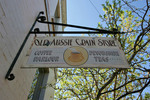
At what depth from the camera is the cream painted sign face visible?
223 centimetres

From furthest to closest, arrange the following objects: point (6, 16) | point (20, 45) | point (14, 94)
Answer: point (20, 45)
point (14, 94)
point (6, 16)

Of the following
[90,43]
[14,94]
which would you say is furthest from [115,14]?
[14,94]

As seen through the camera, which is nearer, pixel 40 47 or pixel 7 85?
pixel 7 85

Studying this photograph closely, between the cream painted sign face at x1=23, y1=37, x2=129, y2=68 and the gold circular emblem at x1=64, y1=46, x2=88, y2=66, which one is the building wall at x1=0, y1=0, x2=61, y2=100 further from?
the gold circular emblem at x1=64, y1=46, x2=88, y2=66

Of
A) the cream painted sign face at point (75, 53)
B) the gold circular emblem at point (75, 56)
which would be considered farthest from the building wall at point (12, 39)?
the gold circular emblem at point (75, 56)

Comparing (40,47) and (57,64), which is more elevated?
(40,47)

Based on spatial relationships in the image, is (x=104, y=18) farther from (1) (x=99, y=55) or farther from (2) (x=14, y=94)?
(2) (x=14, y=94)

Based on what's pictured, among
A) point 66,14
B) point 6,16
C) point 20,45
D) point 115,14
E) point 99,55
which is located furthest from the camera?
point 66,14

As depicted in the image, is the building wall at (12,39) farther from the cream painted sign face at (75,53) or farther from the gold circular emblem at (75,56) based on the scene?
the gold circular emblem at (75,56)

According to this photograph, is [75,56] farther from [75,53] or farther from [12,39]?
[12,39]

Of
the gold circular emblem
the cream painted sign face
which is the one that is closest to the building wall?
the cream painted sign face

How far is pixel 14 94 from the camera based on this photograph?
2582mm

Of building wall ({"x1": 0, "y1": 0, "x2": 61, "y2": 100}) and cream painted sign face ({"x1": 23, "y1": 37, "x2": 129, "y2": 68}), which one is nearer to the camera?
building wall ({"x1": 0, "y1": 0, "x2": 61, "y2": 100})

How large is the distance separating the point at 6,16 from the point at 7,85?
1.24 meters
